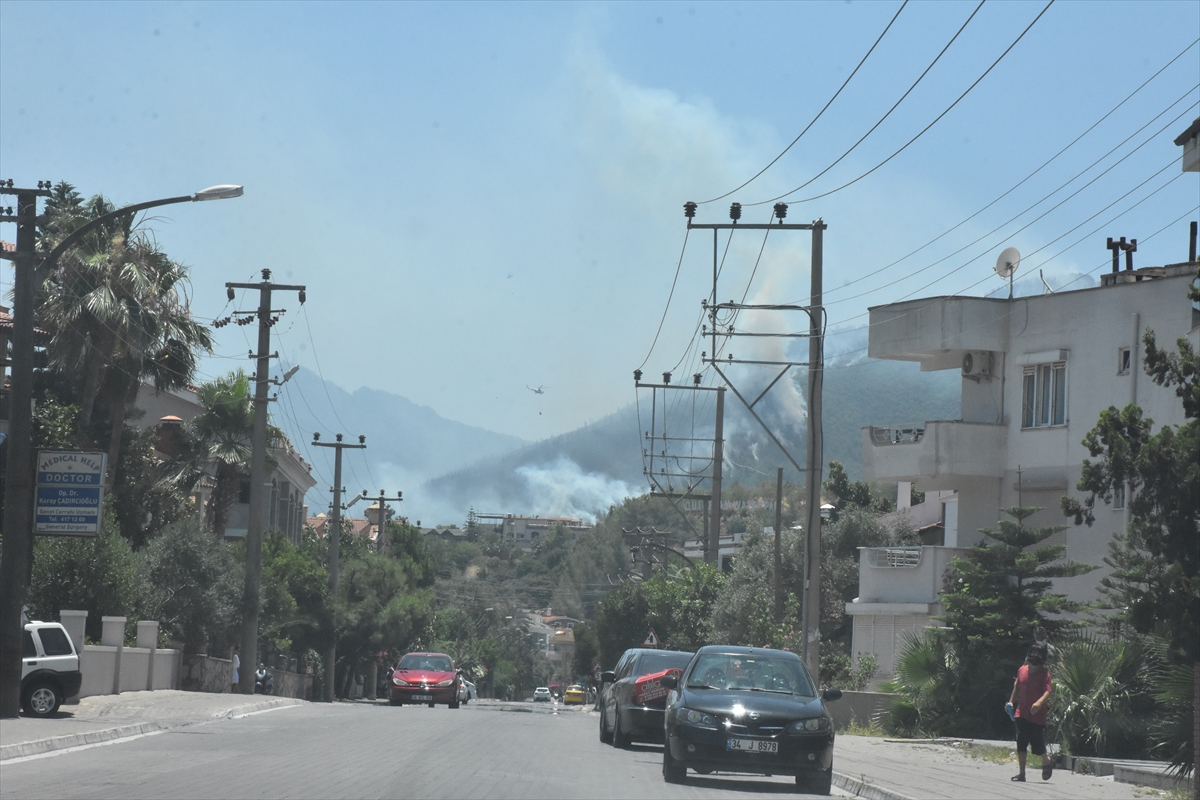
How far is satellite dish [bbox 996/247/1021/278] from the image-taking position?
3900 cm

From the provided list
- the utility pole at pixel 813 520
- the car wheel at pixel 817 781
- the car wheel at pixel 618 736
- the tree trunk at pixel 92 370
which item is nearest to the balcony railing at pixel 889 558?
the utility pole at pixel 813 520

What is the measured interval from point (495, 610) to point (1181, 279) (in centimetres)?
11581

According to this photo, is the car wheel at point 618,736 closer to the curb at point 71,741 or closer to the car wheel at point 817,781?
the car wheel at point 817,781

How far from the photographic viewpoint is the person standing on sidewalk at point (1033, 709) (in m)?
17.6

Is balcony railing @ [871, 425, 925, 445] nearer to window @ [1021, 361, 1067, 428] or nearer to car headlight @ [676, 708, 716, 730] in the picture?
window @ [1021, 361, 1067, 428]

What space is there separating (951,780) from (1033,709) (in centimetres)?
131

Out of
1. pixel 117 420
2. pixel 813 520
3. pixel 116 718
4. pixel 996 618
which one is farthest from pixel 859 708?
pixel 117 420

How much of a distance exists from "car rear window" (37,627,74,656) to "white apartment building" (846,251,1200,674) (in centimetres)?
1991

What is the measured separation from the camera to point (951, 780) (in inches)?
688

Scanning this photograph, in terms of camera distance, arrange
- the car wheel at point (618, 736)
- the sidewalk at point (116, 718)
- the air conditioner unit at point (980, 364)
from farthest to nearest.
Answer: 1. the air conditioner unit at point (980, 364)
2. the car wheel at point (618, 736)
3. the sidewalk at point (116, 718)

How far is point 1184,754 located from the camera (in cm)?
1534

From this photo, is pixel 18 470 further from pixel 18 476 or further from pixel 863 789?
pixel 863 789

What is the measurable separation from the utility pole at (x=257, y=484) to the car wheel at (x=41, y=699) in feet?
52.6

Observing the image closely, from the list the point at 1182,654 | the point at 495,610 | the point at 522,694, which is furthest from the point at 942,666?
the point at 522,694
